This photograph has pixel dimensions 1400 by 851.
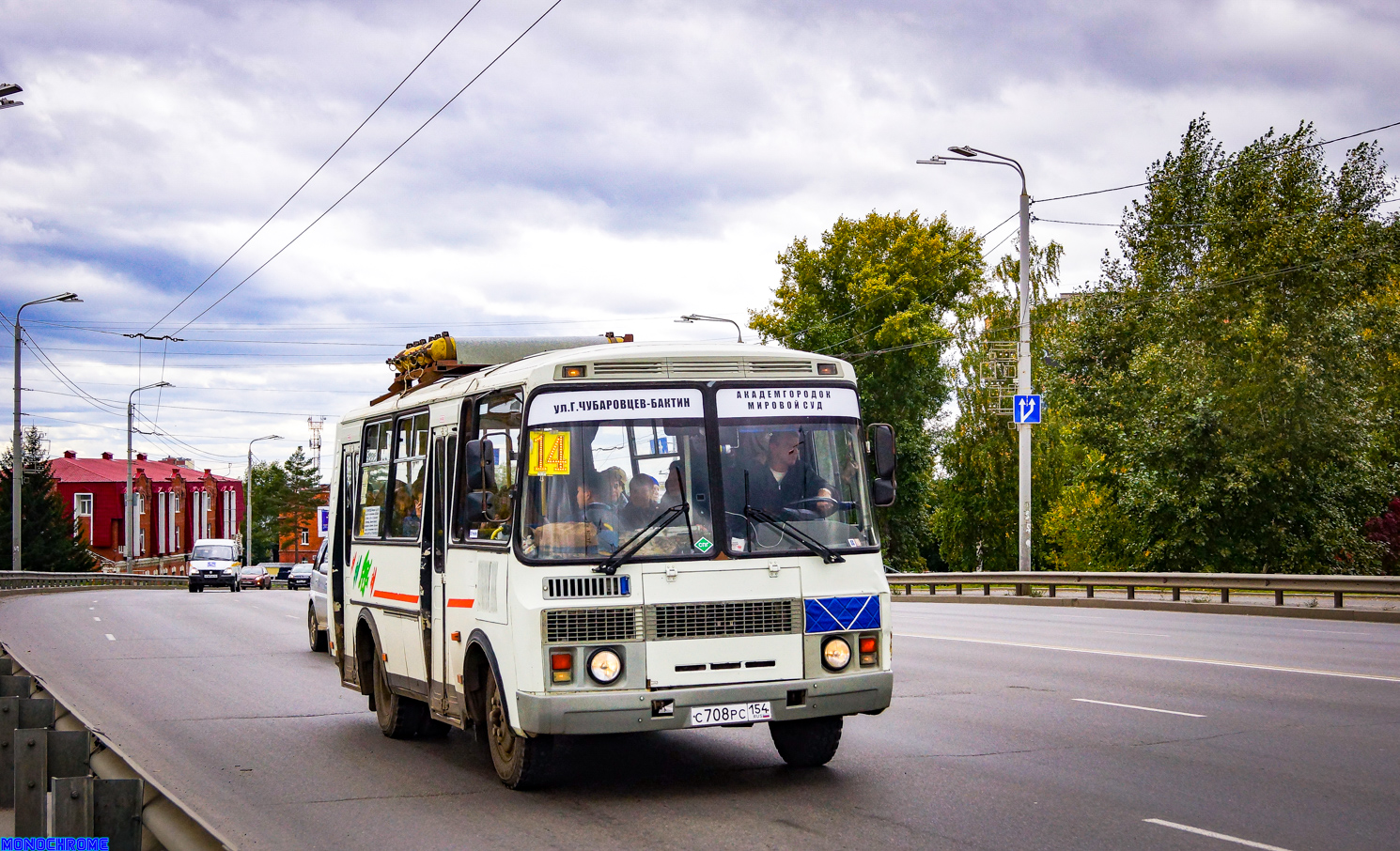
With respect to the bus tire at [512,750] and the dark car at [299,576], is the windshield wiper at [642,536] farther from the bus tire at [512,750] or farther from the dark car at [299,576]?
the dark car at [299,576]

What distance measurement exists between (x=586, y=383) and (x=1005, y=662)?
9.44m

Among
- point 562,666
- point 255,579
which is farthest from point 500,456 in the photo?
point 255,579

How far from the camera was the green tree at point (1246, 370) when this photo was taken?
3331 centimetres

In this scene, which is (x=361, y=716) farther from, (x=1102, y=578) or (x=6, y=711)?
(x=1102, y=578)

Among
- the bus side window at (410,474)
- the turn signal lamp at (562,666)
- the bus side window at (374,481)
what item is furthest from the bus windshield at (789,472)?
the bus side window at (374,481)

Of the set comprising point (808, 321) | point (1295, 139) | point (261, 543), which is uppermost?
point (1295, 139)

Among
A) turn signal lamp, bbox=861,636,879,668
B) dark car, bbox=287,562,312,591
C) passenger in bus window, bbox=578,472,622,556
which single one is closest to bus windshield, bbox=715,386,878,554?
turn signal lamp, bbox=861,636,879,668

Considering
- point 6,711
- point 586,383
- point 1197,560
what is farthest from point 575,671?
point 1197,560

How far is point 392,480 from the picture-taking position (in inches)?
433

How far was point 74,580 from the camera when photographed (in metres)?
54.9

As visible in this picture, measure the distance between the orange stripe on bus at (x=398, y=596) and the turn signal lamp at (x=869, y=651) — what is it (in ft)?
11.5

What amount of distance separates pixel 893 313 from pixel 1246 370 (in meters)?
17.1

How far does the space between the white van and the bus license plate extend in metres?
52.4

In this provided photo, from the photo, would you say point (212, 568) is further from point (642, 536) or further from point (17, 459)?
point (642, 536)
